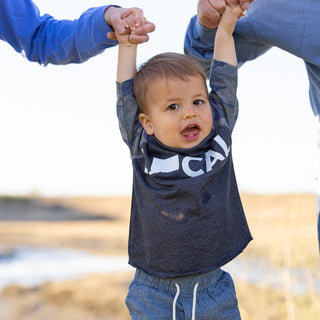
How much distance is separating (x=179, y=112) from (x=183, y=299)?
50 cm

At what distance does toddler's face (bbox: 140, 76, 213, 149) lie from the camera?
142cm

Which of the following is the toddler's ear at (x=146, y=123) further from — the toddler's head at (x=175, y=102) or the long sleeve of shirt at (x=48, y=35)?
the long sleeve of shirt at (x=48, y=35)

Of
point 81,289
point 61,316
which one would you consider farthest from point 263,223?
point 61,316

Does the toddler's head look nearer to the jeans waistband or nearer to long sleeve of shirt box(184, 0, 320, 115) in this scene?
long sleeve of shirt box(184, 0, 320, 115)

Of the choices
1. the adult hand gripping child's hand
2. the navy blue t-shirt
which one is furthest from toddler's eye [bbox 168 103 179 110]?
the adult hand gripping child's hand

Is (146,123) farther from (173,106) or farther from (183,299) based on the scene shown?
(183,299)

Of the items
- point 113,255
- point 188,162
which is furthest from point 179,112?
point 113,255

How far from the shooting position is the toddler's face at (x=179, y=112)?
142 cm

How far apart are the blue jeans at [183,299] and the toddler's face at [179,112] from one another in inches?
14.6

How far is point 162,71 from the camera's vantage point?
1453 mm

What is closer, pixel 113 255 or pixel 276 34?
pixel 276 34

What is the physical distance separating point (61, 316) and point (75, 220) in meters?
8.66

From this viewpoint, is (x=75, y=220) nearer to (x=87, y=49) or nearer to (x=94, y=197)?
(x=94, y=197)

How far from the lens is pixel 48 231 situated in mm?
11898
